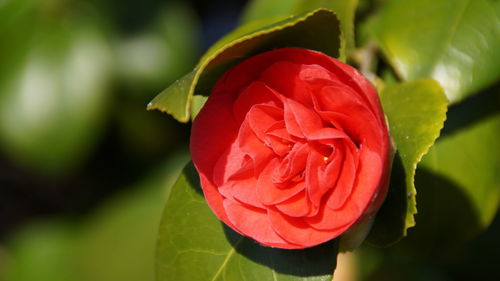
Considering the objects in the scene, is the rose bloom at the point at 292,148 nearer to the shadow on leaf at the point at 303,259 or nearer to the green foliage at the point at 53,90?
the shadow on leaf at the point at 303,259

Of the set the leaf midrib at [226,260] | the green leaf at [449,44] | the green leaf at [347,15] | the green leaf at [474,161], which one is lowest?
the green leaf at [474,161]

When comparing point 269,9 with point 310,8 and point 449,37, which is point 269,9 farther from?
point 449,37

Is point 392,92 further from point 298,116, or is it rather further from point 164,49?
point 164,49

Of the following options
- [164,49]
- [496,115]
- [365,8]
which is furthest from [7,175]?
[496,115]

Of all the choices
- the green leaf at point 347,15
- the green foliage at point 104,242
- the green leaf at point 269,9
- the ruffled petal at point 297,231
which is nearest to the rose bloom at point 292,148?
the ruffled petal at point 297,231

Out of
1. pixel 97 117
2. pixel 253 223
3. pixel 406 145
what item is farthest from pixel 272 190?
pixel 97 117

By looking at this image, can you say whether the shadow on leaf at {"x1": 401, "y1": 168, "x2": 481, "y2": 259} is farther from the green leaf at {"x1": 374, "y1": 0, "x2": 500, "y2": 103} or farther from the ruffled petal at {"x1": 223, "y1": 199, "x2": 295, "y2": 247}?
the ruffled petal at {"x1": 223, "y1": 199, "x2": 295, "y2": 247}
